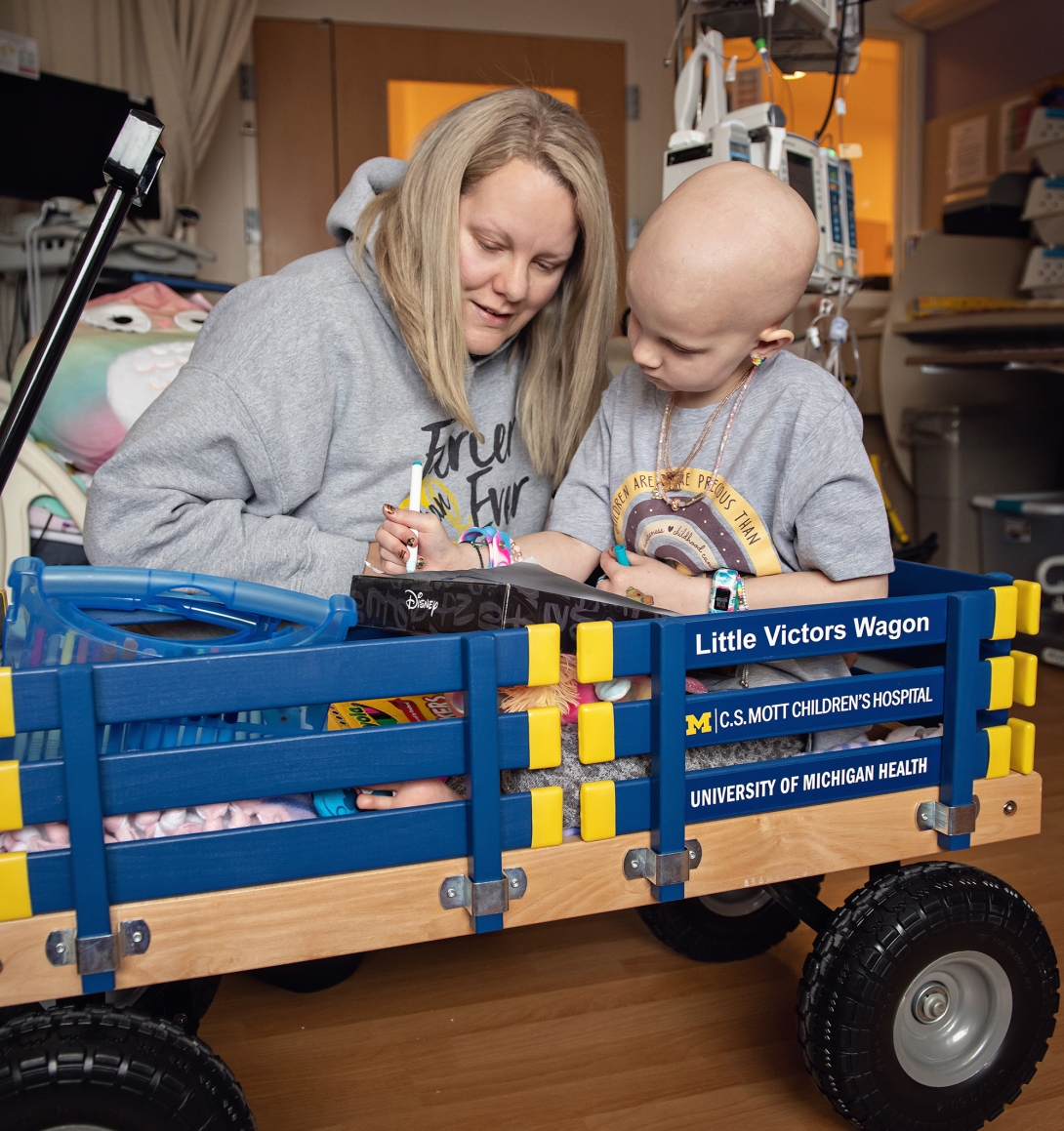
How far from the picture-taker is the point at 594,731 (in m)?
0.86

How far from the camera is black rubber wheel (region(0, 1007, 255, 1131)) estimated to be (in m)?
0.71

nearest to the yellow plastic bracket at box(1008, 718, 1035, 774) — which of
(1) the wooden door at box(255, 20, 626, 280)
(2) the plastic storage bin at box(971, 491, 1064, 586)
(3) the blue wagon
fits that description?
(3) the blue wagon

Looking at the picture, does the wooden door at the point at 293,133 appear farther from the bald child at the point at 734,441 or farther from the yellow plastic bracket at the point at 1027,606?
the yellow plastic bracket at the point at 1027,606

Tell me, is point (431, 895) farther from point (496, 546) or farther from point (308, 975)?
point (308, 975)

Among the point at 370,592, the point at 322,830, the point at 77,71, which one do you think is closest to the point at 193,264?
the point at 77,71

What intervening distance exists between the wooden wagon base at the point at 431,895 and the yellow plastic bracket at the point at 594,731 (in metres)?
0.08

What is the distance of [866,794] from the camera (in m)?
0.98

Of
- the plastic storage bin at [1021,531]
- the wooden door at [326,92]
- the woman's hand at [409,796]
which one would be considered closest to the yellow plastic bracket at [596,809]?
the woman's hand at [409,796]

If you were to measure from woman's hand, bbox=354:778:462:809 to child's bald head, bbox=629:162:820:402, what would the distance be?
51 centimetres

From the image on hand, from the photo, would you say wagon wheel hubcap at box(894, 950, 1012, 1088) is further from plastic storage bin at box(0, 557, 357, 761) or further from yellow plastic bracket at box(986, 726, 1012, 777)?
plastic storage bin at box(0, 557, 357, 761)

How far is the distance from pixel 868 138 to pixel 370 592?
5120 millimetres

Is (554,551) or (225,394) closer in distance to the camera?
(225,394)

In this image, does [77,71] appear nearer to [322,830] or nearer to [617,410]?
Answer: [617,410]

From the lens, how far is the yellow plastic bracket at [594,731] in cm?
86
